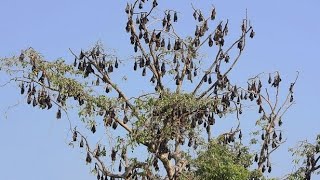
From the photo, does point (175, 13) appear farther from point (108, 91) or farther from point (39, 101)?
point (39, 101)

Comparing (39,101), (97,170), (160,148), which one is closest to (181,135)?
(160,148)

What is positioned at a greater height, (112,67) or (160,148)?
(112,67)

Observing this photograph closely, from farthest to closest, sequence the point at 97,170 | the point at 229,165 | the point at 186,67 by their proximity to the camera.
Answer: the point at 186,67 < the point at 97,170 < the point at 229,165

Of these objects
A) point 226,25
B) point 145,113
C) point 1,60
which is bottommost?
point 145,113

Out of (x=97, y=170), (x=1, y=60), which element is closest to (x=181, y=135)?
(x=97, y=170)

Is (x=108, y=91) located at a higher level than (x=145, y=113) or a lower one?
higher

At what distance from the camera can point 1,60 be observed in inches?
653

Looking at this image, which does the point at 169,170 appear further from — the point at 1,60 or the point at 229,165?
the point at 1,60

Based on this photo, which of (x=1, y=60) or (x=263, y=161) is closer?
(x=1, y=60)

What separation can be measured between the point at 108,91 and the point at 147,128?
2.20 m

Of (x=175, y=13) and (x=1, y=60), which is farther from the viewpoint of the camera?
(x=175, y=13)

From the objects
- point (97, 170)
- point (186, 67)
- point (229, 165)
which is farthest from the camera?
point (186, 67)

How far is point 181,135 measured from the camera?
660 inches

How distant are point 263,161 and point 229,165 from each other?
333 cm
